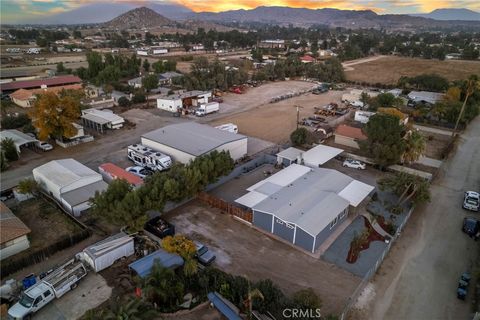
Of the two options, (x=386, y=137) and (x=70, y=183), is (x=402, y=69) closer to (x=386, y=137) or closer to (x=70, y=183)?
(x=386, y=137)

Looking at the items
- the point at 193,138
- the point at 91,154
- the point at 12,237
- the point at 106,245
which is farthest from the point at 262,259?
the point at 91,154

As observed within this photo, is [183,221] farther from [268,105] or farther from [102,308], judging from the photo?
[268,105]

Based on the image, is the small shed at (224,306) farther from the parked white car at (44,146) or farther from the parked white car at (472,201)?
the parked white car at (44,146)

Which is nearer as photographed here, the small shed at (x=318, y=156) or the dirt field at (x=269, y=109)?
the small shed at (x=318, y=156)

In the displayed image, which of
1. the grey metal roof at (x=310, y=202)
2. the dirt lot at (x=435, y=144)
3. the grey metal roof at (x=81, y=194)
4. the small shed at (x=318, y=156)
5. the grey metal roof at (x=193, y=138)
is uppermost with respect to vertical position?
the grey metal roof at (x=193, y=138)

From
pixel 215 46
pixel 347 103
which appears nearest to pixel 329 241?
pixel 347 103

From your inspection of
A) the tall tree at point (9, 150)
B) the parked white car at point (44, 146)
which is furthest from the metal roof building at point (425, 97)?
the tall tree at point (9, 150)

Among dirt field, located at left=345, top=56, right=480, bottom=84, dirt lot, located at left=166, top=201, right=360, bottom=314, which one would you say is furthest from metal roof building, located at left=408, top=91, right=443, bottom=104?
dirt lot, located at left=166, top=201, right=360, bottom=314
